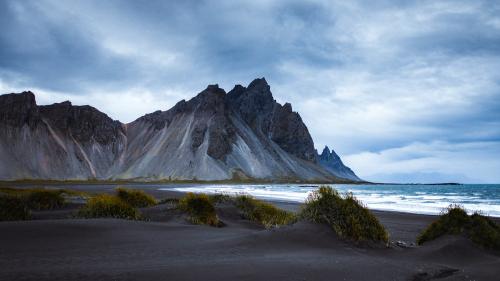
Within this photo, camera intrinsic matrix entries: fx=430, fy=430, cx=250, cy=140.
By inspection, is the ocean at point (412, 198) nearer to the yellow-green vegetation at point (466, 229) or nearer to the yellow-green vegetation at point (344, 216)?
the yellow-green vegetation at point (344, 216)

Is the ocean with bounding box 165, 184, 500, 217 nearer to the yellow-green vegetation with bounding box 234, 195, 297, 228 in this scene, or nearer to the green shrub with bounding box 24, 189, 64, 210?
the yellow-green vegetation with bounding box 234, 195, 297, 228

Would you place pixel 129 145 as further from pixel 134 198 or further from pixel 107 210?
pixel 107 210

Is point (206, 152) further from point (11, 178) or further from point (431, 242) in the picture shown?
point (431, 242)

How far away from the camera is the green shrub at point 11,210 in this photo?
51.4 ft

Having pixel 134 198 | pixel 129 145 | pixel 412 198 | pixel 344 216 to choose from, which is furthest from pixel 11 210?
pixel 129 145

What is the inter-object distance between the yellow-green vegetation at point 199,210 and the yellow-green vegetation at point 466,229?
8.21 meters

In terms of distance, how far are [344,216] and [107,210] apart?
30.9 feet

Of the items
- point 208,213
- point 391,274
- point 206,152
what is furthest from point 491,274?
point 206,152

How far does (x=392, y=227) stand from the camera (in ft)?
65.8

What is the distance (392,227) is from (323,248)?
10559 millimetres

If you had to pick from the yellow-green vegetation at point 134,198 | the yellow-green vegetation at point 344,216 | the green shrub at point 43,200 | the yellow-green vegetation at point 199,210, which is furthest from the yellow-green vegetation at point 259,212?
the green shrub at point 43,200

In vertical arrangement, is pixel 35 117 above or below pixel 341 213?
above

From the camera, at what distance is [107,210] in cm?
1658

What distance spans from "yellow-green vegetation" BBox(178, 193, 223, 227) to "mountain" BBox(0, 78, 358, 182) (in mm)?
139642
